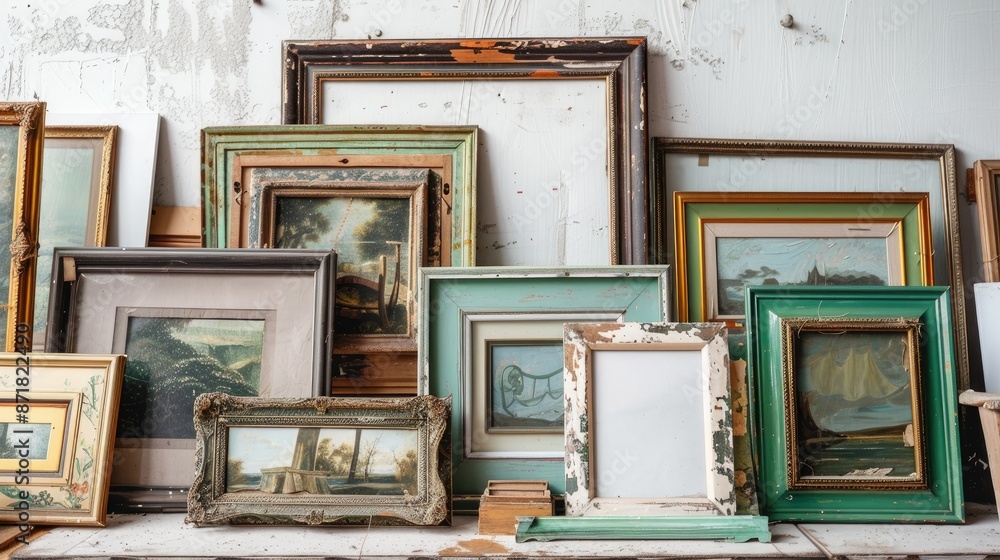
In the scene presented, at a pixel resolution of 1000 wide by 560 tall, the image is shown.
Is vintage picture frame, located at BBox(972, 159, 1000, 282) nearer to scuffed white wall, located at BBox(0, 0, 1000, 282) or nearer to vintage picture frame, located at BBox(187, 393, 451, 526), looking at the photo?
scuffed white wall, located at BBox(0, 0, 1000, 282)

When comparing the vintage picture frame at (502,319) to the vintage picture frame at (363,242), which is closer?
the vintage picture frame at (502,319)

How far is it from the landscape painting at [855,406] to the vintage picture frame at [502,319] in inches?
13.8

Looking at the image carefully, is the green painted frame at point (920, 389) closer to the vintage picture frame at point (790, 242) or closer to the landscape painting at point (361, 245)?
the vintage picture frame at point (790, 242)

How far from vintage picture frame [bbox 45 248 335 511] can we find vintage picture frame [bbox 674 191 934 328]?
0.88 meters

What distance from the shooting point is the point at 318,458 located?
1.44 meters

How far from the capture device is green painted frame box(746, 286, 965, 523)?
1428 millimetres

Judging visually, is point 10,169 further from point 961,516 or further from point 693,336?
point 961,516

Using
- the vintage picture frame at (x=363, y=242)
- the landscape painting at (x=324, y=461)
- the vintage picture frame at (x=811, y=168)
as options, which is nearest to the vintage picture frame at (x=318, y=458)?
the landscape painting at (x=324, y=461)

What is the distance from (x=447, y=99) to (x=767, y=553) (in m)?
1.26

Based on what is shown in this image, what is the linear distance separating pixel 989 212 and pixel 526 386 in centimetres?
123

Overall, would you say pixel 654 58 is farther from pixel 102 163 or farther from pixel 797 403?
pixel 102 163

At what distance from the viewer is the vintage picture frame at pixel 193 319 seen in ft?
5.07

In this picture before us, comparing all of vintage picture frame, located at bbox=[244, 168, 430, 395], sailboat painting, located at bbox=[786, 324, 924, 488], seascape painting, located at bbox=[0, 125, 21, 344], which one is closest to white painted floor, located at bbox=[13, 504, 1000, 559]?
sailboat painting, located at bbox=[786, 324, 924, 488]

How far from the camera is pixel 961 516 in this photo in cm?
141
